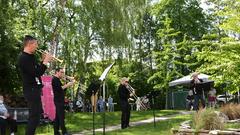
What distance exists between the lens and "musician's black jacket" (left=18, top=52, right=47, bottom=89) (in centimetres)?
678

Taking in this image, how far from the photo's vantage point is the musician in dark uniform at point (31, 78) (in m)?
6.75

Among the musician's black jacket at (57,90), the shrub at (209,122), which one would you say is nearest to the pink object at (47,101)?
the musician's black jacket at (57,90)

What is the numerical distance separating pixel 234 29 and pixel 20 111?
850cm

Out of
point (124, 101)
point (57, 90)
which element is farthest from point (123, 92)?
point (57, 90)

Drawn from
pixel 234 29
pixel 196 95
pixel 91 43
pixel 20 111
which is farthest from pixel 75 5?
pixel 234 29

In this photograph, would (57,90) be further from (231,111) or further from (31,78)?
(231,111)

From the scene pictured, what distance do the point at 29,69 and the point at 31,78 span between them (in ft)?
0.54

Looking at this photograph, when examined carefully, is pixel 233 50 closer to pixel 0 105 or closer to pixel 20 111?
pixel 0 105

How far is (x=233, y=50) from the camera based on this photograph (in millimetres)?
12641

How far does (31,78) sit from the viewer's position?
6.87 meters

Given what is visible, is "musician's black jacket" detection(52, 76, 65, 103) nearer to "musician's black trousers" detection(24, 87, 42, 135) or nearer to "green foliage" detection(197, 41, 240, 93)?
"musician's black trousers" detection(24, 87, 42, 135)

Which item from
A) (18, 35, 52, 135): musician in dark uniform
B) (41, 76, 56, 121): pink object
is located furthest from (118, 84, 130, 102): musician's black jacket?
(18, 35, 52, 135): musician in dark uniform

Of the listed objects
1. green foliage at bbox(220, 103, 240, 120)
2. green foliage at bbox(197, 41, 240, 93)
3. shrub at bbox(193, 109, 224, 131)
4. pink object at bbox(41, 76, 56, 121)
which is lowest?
shrub at bbox(193, 109, 224, 131)

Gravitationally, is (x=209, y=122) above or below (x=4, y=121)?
below
